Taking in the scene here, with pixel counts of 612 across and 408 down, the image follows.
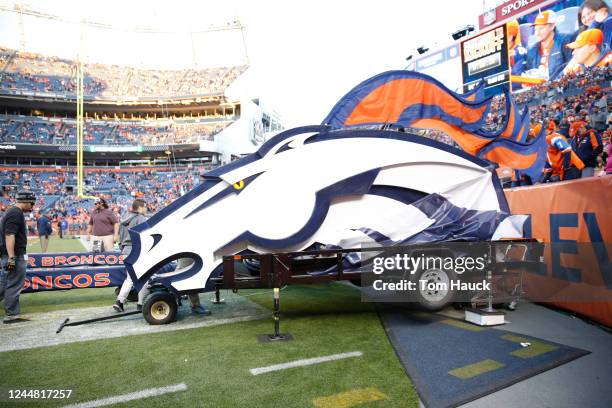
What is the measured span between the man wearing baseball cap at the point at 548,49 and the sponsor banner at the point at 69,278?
3405cm

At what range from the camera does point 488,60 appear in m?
33.8

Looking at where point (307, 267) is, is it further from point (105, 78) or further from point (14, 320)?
point (105, 78)

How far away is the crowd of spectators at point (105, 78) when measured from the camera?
49.8 m

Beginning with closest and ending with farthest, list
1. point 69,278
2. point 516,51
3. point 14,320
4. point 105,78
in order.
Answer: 1. point 14,320
2. point 69,278
3. point 516,51
4. point 105,78

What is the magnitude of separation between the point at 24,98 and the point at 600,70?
59.7m

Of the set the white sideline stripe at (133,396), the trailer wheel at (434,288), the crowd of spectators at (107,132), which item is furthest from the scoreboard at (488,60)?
the white sideline stripe at (133,396)

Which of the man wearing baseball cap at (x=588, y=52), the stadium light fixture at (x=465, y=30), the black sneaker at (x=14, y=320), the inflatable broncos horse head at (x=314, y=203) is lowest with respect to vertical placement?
the black sneaker at (x=14, y=320)

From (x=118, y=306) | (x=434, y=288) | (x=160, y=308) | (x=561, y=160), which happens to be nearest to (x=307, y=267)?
(x=434, y=288)

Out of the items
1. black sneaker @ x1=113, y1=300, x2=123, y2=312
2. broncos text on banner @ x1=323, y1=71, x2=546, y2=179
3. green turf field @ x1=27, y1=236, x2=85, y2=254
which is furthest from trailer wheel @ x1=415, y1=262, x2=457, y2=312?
green turf field @ x1=27, y1=236, x2=85, y2=254

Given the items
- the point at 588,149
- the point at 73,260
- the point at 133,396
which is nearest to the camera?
the point at 133,396

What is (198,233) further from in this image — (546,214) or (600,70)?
(600,70)

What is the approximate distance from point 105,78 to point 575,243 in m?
63.4

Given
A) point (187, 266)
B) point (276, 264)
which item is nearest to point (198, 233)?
point (187, 266)

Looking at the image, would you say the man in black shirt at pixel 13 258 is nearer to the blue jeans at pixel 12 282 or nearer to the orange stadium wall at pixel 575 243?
the blue jeans at pixel 12 282
